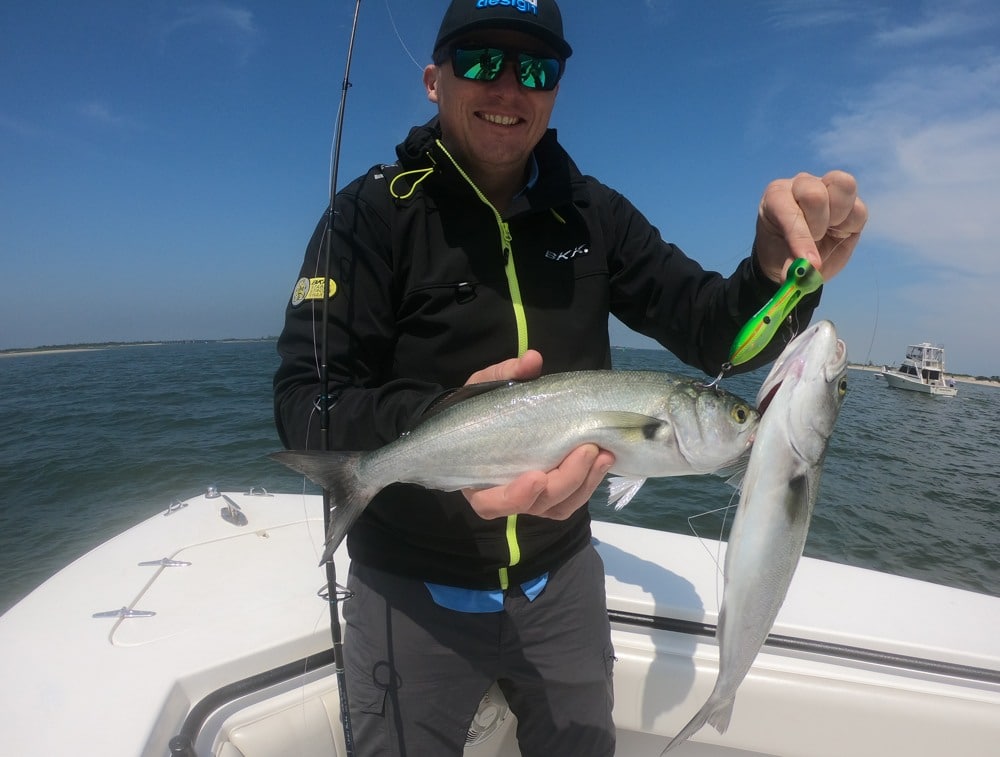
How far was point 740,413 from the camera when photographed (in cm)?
192

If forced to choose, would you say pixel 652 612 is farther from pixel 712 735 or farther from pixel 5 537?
pixel 5 537

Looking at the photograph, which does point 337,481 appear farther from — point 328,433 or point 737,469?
point 737,469

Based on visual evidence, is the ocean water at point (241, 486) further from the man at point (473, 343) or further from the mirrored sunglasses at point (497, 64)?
the mirrored sunglasses at point (497, 64)

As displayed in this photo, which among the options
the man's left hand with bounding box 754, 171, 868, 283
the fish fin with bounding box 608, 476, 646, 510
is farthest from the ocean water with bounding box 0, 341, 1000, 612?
the man's left hand with bounding box 754, 171, 868, 283

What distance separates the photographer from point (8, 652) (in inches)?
95.1

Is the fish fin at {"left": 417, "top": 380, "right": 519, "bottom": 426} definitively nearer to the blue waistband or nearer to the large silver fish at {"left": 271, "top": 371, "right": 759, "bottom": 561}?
the large silver fish at {"left": 271, "top": 371, "right": 759, "bottom": 561}

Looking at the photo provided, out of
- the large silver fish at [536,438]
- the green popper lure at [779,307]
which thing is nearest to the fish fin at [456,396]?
the large silver fish at [536,438]

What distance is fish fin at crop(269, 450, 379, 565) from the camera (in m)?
1.87

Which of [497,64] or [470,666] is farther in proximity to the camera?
[470,666]

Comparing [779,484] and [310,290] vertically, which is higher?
[310,290]

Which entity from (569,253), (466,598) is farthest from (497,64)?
(466,598)

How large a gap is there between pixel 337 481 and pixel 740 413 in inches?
58.4

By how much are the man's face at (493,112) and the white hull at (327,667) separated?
2.46 m

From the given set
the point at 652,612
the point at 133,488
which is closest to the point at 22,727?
the point at 652,612
